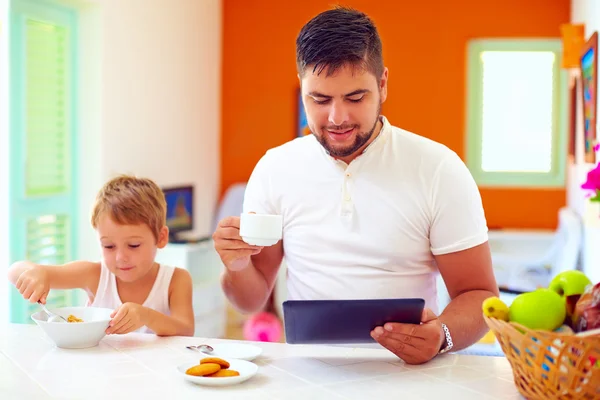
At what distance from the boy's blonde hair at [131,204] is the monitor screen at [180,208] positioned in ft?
9.31

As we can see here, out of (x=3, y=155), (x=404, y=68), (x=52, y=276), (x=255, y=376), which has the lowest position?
(x=255, y=376)

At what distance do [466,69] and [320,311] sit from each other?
185 inches

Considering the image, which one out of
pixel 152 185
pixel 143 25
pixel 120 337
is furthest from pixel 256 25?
pixel 120 337

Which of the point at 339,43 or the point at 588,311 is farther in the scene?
the point at 339,43

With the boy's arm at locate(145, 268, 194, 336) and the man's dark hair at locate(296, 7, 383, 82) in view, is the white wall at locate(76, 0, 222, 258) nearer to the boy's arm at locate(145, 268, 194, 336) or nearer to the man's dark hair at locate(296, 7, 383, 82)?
the boy's arm at locate(145, 268, 194, 336)

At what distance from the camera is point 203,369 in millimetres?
1483

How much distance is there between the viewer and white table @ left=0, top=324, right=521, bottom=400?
1431 mm

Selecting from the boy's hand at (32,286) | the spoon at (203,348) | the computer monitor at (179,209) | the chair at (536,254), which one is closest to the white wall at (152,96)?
the computer monitor at (179,209)

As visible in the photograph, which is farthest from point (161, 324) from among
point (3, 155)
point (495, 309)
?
point (3, 155)

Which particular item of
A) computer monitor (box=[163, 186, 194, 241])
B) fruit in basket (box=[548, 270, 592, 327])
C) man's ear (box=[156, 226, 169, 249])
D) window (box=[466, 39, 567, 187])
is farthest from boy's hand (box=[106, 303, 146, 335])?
window (box=[466, 39, 567, 187])

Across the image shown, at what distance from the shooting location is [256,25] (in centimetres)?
628

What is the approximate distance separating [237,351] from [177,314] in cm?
52

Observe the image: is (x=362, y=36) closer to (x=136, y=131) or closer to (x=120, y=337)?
(x=120, y=337)

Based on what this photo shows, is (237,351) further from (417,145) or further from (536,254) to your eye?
(536,254)
